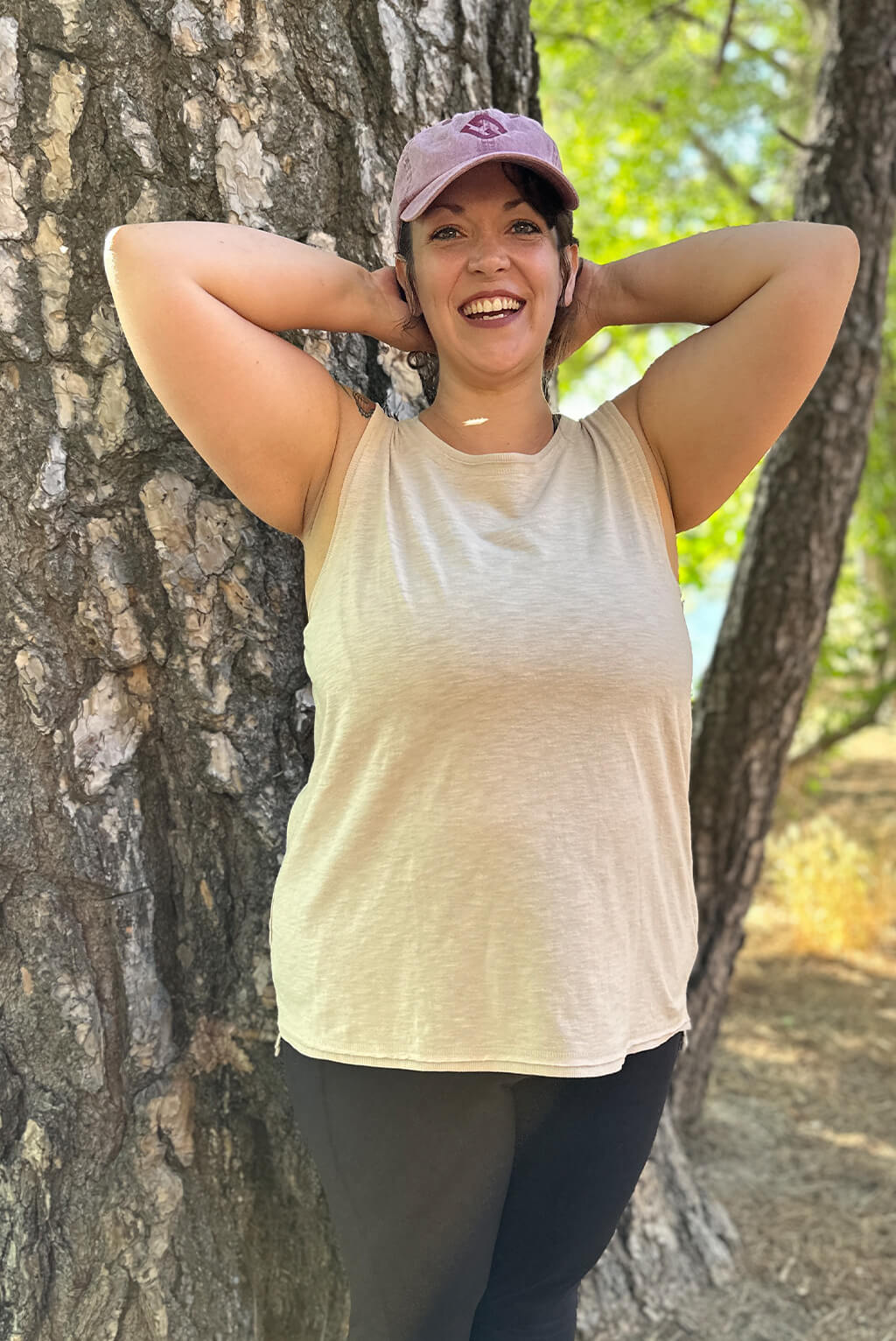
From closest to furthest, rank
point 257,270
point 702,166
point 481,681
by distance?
point 481,681, point 257,270, point 702,166

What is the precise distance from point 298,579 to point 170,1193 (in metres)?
1.01

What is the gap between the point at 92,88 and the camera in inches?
66.2

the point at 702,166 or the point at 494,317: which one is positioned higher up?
the point at 702,166

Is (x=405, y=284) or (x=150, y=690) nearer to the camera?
(x=405, y=284)

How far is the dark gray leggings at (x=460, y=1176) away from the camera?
1.47m

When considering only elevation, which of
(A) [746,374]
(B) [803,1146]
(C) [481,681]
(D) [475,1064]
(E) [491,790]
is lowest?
(B) [803,1146]

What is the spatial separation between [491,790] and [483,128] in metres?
0.91

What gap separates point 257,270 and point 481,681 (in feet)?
2.08

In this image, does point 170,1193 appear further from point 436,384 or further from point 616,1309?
point 436,384

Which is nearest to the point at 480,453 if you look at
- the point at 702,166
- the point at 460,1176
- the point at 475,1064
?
the point at 475,1064

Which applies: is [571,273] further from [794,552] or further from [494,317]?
[794,552]

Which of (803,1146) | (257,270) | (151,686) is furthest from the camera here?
(803,1146)

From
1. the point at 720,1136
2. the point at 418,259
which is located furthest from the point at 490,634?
the point at 720,1136

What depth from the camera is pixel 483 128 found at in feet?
5.16
